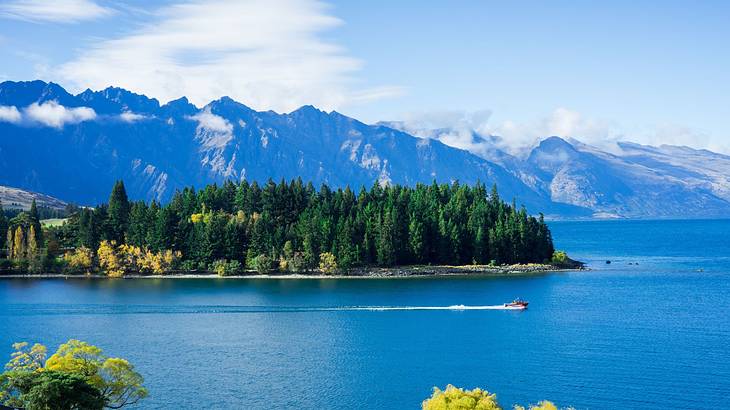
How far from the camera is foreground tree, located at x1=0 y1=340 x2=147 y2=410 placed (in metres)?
51.9

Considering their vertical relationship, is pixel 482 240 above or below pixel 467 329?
above

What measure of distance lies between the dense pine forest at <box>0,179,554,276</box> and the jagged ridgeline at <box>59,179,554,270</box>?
221 mm

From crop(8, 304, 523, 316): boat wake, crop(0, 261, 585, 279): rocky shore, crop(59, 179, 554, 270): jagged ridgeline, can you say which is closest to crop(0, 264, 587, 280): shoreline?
crop(0, 261, 585, 279): rocky shore

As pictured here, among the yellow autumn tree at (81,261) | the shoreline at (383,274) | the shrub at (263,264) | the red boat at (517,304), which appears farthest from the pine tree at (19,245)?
the red boat at (517,304)

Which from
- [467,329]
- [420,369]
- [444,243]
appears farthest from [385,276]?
[420,369]

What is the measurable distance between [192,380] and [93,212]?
362 ft

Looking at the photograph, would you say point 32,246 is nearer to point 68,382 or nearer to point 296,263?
point 296,263

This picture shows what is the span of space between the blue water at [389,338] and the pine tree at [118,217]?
27.5 meters

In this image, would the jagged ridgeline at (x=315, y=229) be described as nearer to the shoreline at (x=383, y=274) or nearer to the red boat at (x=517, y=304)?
the shoreline at (x=383, y=274)

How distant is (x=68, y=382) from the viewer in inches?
2072

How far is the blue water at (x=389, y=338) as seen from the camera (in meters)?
71.2

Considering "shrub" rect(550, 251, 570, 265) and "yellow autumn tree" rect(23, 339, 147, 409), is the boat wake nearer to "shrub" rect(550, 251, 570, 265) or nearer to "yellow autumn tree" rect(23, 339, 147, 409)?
"yellow autumn tree" rect(23, 339, 147, 409)

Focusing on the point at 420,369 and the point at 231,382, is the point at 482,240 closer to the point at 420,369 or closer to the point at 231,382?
the point at 420,369

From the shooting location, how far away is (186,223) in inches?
6708
